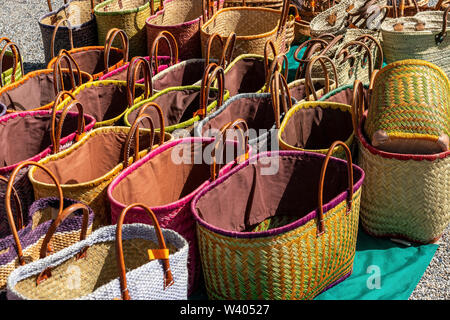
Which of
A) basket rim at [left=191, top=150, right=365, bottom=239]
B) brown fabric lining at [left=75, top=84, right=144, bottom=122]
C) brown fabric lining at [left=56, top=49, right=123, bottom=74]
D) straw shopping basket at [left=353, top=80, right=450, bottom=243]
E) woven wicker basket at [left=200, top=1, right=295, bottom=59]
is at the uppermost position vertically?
woven wicker basket at [left=200, top=1, right=295, bottom=59]

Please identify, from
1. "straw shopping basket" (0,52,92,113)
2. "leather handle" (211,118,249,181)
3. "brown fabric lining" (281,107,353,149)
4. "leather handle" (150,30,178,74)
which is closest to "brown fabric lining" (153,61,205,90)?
"leather handle" (150,30,178,74)

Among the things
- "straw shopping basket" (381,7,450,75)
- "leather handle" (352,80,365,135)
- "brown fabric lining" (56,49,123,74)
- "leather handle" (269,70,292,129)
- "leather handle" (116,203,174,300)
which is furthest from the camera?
"brown fabric lining" (56,49,123,74)

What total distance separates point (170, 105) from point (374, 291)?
1.61 m

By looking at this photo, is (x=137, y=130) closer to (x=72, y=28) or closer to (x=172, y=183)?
(x=172, y=183)

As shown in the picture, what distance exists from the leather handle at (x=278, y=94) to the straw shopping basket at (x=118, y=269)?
1.01 m

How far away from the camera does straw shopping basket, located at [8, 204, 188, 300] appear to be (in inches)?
67.6

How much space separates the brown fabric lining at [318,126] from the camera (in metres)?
3.06

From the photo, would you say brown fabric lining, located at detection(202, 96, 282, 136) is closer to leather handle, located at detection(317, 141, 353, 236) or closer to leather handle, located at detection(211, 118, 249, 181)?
leather handle, located at detection(211, 118, 249, 181)

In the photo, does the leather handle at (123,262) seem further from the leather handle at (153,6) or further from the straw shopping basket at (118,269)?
the leather handle at (153,6)

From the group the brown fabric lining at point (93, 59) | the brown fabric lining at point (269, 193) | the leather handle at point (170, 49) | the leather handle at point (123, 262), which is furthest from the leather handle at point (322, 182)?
the brown fabric lining at point (93, 59)

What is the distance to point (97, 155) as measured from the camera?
282 centimetres

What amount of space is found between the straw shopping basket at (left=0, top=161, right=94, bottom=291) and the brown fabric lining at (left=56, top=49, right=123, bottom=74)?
1.94 m

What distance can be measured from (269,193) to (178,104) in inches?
37.8

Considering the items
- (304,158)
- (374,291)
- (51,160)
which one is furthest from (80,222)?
(374,291)
